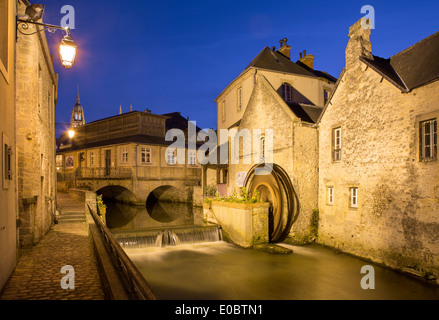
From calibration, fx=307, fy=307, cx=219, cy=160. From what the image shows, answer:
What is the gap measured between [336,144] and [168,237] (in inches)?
300

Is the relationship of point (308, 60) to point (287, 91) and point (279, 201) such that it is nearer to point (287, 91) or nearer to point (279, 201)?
point (287, 91)

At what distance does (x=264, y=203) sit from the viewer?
40.2 ft

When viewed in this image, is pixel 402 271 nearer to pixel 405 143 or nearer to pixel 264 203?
pixel 405 143

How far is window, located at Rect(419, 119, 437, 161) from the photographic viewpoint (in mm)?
8461

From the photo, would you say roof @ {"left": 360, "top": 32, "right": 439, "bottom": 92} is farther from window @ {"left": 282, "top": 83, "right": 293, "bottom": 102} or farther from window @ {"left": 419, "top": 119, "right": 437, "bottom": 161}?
window @ {"left": 282, "top": 83, "right": 293, "bottom": 102}

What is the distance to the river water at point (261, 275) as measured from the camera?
8.08m

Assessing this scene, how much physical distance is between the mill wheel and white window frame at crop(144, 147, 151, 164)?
57.8ft

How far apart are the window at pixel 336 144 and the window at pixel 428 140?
11.2 feet

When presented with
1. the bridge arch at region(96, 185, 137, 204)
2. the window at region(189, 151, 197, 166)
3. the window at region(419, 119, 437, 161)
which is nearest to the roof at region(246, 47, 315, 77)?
the window at region(419, 119, 437, 161)

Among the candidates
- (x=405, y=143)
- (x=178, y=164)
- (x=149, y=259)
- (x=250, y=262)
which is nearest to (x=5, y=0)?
(x=149, y=259)

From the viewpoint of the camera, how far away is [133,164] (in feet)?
92.6
